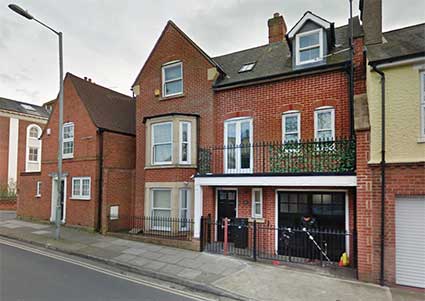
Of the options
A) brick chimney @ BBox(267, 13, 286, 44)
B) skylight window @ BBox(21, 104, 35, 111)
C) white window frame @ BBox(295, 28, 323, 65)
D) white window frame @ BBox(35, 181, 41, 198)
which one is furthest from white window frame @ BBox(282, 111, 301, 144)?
skylight window @ BBox(21, 104, 35, 111)

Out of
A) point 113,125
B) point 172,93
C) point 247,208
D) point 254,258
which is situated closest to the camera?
point 254,258

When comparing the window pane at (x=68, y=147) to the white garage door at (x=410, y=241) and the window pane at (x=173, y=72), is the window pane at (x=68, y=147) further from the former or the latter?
the white garage door at (x=410, y=241)

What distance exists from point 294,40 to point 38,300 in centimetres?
1131

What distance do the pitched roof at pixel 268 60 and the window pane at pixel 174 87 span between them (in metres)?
1.93

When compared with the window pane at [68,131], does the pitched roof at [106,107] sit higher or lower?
higher

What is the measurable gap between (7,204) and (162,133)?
16.7m

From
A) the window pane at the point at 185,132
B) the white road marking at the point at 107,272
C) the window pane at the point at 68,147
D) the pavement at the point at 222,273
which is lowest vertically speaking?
the white road marking at the point at 107,272

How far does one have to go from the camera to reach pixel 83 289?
6301mm

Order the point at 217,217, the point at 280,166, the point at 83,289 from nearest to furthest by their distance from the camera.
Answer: the point at 83,289 < the point at 280,166 < the point at 217,217

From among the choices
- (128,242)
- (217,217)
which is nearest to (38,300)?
(128,242)

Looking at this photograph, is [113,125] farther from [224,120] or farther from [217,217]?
[217,217]

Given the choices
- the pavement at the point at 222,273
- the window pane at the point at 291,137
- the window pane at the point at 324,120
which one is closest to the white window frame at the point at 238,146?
the window pane at the point at 291,137

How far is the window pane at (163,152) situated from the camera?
12.5m

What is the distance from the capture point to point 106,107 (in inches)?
643
